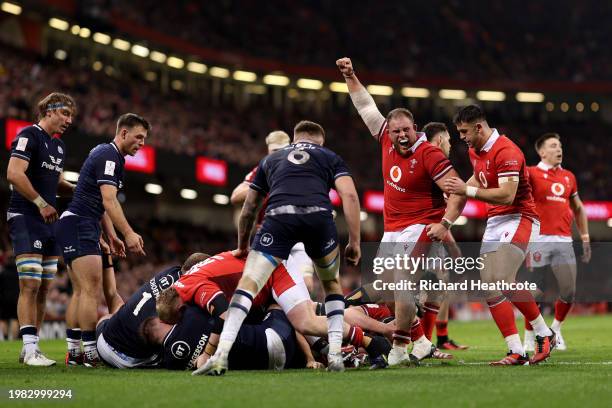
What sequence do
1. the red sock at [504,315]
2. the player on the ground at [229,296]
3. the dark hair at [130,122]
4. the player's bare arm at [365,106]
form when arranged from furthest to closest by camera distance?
the player's bare arm at [365,106] → the dark hair at [130,122] → the red sock at [504,315] → the player on the ground at [229,296]

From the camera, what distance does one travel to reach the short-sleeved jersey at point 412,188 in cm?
903

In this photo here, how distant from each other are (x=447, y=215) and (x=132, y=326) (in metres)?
3.29

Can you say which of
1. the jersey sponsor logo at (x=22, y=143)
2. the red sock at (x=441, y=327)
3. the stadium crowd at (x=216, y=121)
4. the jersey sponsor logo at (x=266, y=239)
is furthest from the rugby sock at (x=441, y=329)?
the stadium crowd at (x=216, y=121)

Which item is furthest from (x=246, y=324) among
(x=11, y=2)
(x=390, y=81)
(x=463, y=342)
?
(x=390, y=81)

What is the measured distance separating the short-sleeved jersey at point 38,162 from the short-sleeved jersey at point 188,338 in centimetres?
225

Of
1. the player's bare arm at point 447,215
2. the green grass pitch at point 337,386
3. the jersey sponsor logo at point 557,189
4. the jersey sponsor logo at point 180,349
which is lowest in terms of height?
the green grass pitch at point 337,386

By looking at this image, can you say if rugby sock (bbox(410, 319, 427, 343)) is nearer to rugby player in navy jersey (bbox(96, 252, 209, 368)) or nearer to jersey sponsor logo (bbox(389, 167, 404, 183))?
jersey sponsor logo (bbox(389, 167, 404, 183))

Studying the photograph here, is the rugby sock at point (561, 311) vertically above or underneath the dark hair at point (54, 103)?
underneath

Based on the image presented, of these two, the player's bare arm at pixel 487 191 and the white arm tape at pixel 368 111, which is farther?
the white arm tape at pixel 368 111

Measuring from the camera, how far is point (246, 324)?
855 centimetres

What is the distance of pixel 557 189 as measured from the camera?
13.1m

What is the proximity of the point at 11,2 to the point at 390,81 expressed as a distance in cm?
2242

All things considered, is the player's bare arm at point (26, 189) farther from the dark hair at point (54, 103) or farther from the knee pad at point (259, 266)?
the knee pad at point (259, 266)

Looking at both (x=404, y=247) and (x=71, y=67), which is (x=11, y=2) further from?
(x=404, y=247)
